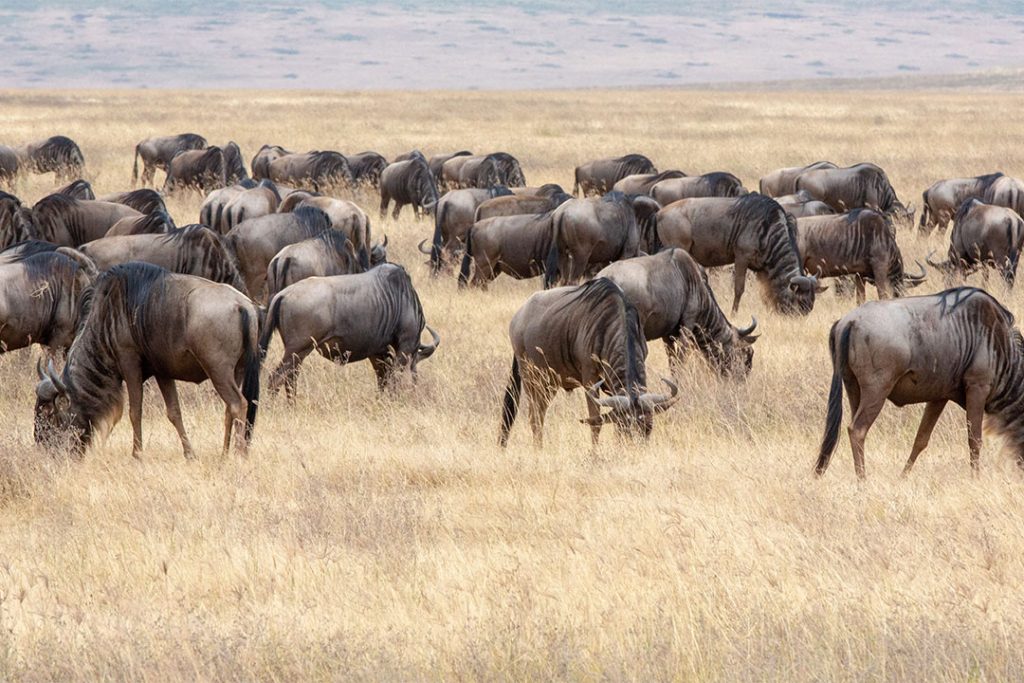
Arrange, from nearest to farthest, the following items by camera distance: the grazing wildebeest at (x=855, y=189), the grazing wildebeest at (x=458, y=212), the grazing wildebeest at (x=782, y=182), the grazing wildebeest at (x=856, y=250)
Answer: the grazing wildebeest at (x=856, y=250) → the grazing wildebeest at (x=458, y=212) → the grazing wildebeest at (x=855, y=189) → the grazing wildebeest at (x=782, y=182)

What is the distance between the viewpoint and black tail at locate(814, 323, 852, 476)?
22.4ft

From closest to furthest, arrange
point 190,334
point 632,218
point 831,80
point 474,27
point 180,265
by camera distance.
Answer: point 190,334, point 180,265, point 632,218, point 831,80, point 474,27

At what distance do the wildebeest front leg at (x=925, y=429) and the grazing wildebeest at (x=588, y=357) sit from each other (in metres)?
1.22

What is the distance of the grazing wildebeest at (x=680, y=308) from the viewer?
9.28 m

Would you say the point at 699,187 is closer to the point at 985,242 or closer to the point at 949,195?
the point at 949,195

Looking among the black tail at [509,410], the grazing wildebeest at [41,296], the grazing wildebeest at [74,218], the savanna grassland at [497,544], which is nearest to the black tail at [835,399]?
the savanna grassland at [497,544]

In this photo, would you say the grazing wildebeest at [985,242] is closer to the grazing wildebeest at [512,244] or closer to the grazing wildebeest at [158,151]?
the grazing wildebeest at [512,244]

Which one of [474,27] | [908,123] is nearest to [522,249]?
[908,123]

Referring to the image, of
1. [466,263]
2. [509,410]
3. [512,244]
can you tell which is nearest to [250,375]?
[509,410]

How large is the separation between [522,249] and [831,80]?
393 ft

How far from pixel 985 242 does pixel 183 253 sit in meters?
7.56

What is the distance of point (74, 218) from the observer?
1252 centimetres

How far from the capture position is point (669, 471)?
23.2 ft

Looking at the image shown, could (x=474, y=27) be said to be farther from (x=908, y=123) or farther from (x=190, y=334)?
(x=190, y=334)
